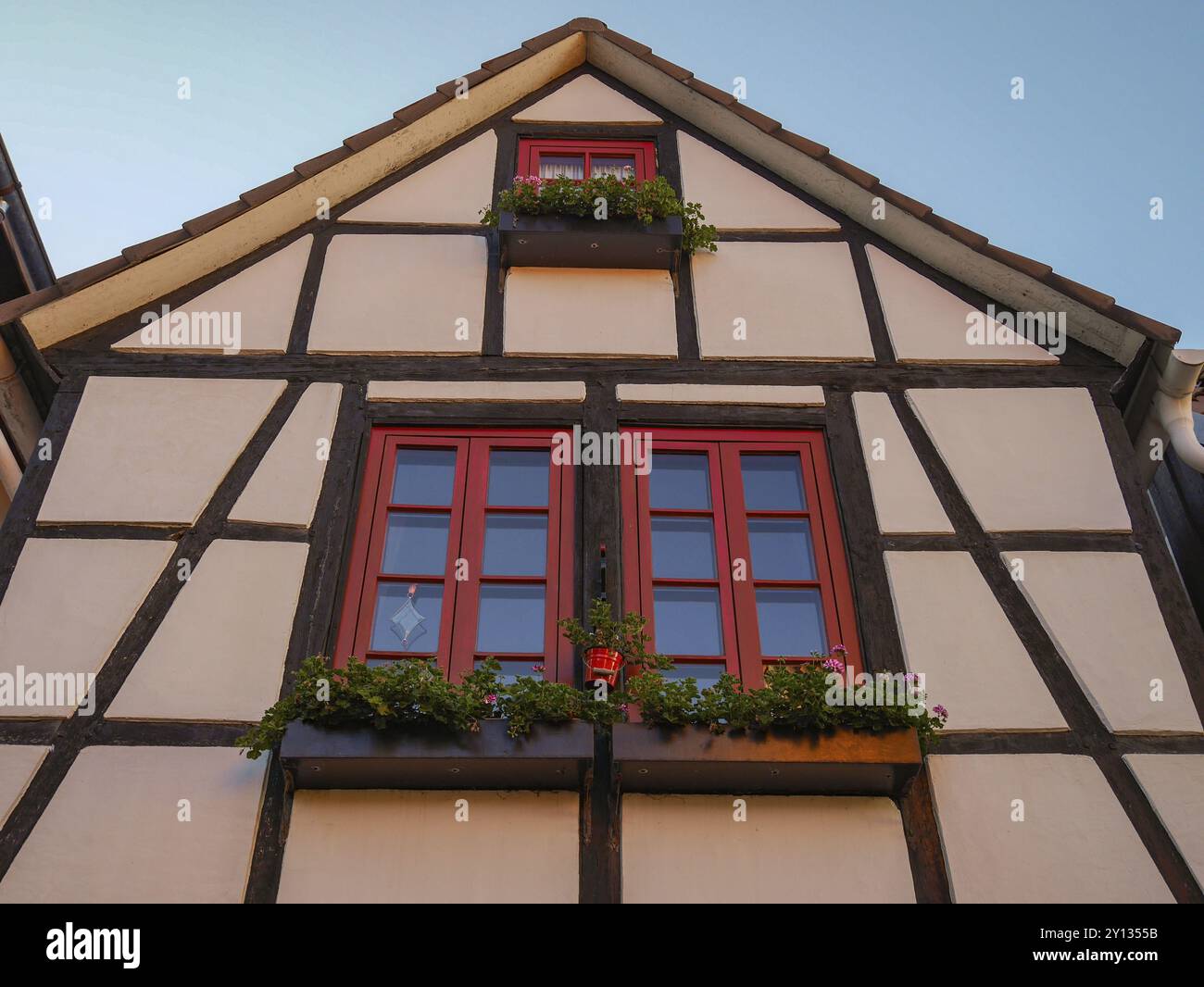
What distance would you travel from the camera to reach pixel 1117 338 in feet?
18.5

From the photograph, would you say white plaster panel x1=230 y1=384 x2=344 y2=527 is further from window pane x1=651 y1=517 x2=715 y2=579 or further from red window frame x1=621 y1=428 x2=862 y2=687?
window pane x1=651 y1=517 x2=715 y2=579

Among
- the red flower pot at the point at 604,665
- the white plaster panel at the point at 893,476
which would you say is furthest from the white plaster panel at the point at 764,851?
the white plaster panel at the point at 893,476

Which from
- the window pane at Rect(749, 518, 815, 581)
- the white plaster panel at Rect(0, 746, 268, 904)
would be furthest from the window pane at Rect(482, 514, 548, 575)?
the white plaster panel at Rect(0, 746, 268, 904)

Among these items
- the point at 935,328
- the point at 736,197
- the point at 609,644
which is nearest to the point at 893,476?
the point at 935,328

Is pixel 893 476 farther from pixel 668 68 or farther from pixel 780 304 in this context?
pixel 668 68

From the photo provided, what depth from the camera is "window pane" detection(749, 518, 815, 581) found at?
511cm

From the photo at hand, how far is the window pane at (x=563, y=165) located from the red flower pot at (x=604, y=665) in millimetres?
3045

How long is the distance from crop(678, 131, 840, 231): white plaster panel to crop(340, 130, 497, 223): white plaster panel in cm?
99

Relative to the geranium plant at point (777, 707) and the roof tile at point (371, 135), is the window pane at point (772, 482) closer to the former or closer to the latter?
the geranium plant at point (777, 707)
